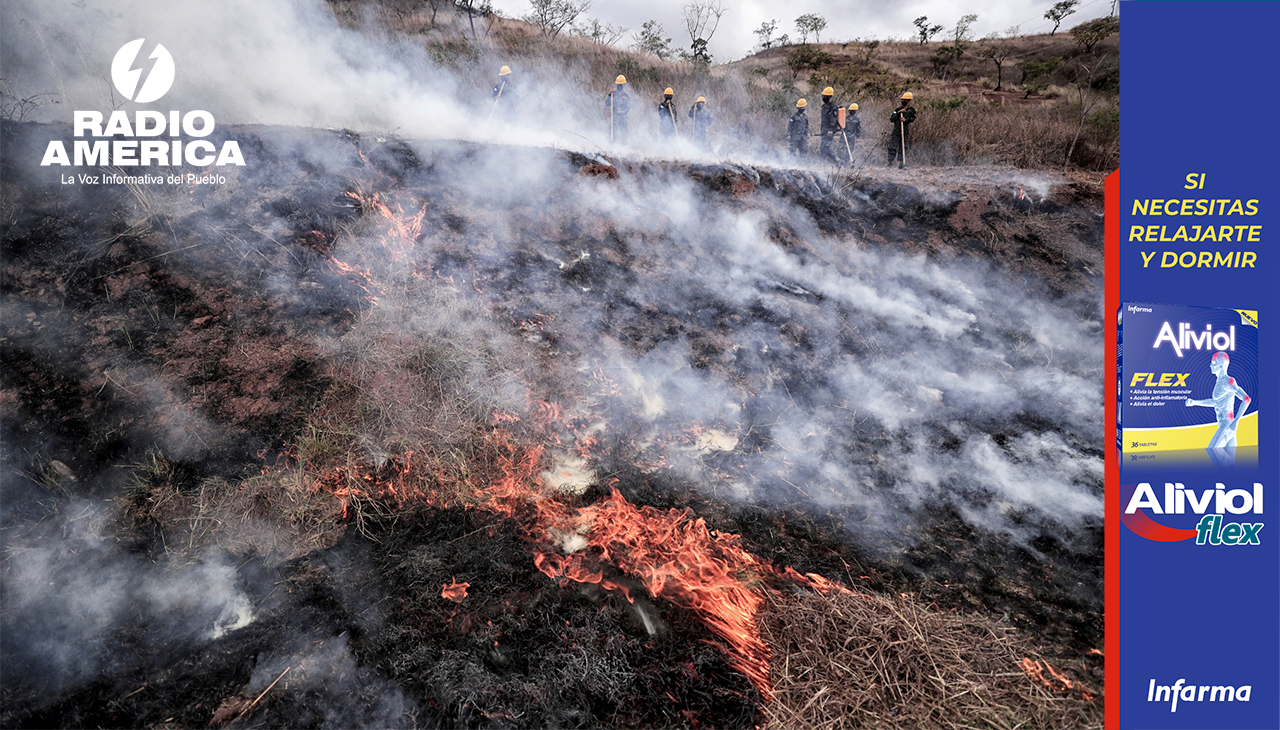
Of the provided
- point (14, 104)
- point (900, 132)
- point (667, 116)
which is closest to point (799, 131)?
point (900, 132)

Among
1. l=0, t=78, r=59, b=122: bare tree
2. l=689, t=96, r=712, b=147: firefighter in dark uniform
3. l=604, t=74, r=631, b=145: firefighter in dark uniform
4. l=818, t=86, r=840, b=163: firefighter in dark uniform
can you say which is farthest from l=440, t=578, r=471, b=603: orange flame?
l=689, t=96, r=712, b=147: firefighter in dark uniform

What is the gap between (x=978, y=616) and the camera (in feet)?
10.6

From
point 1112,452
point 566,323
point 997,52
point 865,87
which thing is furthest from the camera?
point 997,52

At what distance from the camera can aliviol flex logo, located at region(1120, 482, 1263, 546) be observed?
3355mm

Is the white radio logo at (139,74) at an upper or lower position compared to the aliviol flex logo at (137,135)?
upper

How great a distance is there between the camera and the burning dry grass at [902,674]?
8.48ft

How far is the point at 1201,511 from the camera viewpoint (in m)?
3.42

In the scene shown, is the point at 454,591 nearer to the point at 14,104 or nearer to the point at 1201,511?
the point at 1201,511

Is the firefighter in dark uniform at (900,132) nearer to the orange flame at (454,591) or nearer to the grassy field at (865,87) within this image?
the grassy field at (865,87)

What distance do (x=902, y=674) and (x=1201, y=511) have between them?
264cm

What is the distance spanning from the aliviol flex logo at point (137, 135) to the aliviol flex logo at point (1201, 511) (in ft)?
32.3

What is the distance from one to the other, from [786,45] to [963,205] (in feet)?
95.1

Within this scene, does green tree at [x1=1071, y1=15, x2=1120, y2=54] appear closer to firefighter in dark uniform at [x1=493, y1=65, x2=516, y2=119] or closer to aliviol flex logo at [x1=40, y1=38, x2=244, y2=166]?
firefighter in dark uniform at [x1=493, y1=65, x2=516, y2=119]

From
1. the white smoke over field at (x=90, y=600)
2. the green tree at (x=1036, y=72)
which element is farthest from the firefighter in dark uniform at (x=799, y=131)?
the green tree at (x=1036, y=72)
